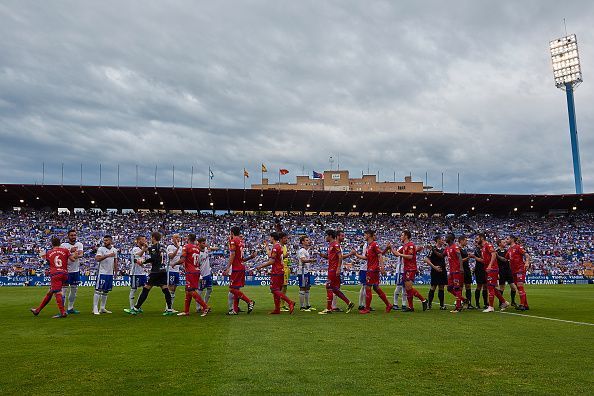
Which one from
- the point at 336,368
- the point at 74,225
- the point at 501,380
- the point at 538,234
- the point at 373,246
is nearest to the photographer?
the point at 501,380

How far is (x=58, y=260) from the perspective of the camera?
44.3 ft

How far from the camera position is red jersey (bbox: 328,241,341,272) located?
48.0 feet

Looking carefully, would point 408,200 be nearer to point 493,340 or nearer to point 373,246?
point 373,246

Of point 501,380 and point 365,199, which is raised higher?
point 365,199

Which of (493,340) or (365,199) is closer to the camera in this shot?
(493,340)

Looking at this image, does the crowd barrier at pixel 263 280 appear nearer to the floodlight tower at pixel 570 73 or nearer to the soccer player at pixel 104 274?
the soccer player at pixel 104 274

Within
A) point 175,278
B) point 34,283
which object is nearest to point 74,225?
point 34,283

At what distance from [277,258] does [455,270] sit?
19.9 feet

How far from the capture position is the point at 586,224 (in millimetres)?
59188

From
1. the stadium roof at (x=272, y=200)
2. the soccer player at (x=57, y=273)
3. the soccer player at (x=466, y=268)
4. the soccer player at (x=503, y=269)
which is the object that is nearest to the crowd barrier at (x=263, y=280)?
the stadium roof at (x=272, y=200)

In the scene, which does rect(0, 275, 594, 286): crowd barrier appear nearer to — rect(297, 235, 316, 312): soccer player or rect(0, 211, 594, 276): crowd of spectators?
rect(0, 211, 594, 276): crowd of spectators

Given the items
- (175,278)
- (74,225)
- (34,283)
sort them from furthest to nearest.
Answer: (74,225) → (34,283) → (175,278)

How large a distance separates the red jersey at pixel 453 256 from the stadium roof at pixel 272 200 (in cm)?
4028

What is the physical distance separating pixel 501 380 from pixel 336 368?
211cm
